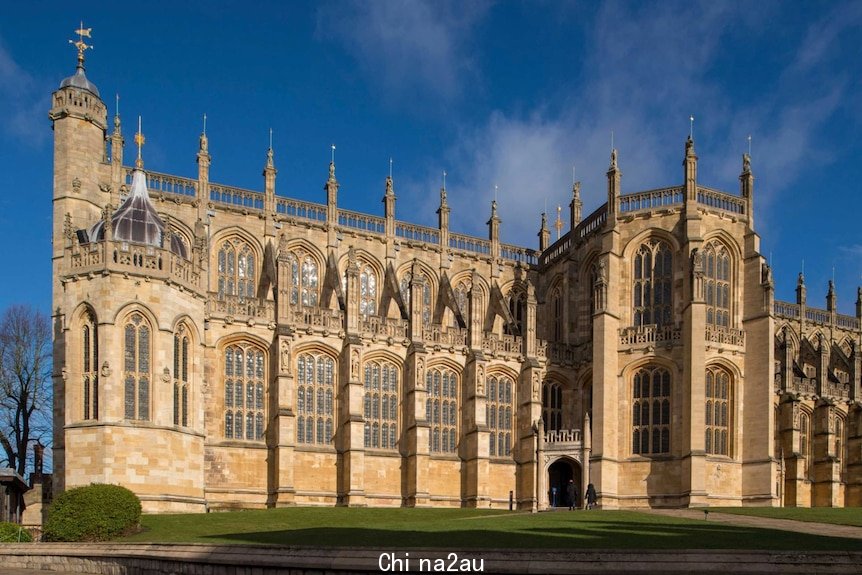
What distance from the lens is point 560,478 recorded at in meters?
52.8

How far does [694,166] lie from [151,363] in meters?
28.8

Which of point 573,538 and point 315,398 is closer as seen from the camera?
point 573,538

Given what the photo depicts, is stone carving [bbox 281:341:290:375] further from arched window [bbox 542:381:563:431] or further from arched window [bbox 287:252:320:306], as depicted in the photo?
arched window [bbox 542:381:563:431]

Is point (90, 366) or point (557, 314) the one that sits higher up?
point (557, 314)

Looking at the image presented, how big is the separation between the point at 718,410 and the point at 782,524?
18.6m

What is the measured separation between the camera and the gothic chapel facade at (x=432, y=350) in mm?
45219

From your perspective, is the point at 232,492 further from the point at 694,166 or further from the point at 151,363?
the point at 694,166

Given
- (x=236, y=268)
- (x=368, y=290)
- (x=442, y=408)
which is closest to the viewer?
(x=236, y=268)

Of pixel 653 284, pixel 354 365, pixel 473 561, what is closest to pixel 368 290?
pixel 354 365

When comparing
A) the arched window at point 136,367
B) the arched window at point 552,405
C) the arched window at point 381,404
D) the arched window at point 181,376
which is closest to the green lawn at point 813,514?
the arched window at point 552,405

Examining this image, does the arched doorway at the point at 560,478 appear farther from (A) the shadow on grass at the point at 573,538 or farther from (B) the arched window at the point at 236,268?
(A) the shadow on grass at the point at 573,538

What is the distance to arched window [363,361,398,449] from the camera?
49781 mm

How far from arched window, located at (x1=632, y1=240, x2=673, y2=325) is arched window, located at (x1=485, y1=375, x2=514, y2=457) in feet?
26.6

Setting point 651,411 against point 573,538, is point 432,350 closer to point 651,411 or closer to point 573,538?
point 651,411
